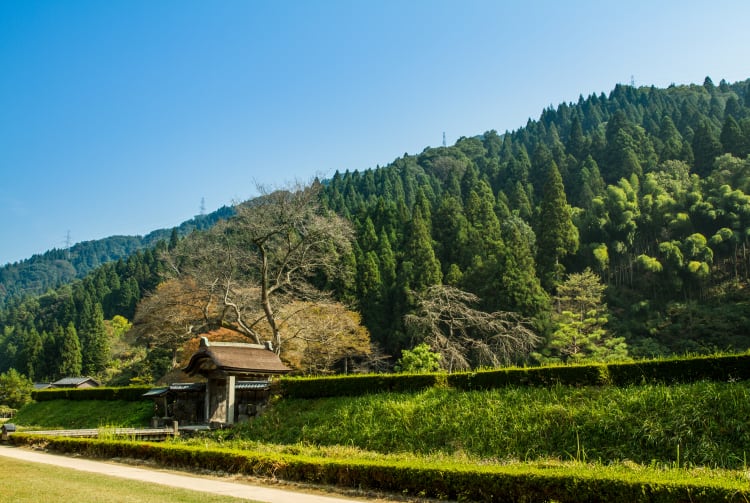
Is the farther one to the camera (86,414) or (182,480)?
(86,414)

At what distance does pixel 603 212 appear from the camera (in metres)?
42.7

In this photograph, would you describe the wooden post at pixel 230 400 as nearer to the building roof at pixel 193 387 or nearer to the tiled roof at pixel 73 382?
the building roof at pixel 193 387

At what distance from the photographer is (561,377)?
→ 39.5 feet

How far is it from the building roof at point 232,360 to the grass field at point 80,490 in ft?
24.7

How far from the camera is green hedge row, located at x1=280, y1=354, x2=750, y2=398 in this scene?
1066cm

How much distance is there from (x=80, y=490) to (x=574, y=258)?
125 ft

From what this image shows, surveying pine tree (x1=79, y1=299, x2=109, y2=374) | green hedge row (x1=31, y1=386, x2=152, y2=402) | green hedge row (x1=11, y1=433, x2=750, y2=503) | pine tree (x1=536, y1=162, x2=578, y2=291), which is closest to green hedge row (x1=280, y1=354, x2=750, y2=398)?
green hedge row (x1=11, y1=433, x2=750, y2=503)

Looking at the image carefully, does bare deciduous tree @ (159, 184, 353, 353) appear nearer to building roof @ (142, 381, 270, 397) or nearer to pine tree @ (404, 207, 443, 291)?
building roof @ (142, 381, 270, 397)

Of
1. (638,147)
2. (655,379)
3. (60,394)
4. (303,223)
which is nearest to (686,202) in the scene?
(638,147)

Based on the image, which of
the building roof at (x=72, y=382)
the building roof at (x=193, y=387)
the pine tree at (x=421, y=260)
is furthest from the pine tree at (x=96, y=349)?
the building roof at (x=193, y=387)

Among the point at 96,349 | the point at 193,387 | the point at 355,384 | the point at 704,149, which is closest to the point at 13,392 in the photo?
the point at 96,349

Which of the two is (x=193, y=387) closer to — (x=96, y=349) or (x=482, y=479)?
(x=482, y=479)

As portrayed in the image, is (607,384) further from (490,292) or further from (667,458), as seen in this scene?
(490,292)

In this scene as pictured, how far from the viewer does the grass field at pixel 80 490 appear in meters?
7.22
